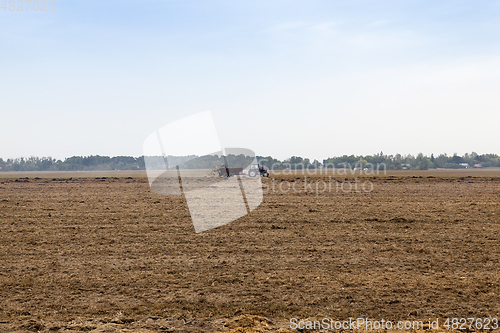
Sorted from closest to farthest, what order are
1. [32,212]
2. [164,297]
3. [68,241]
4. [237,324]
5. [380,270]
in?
[237,324] → [164,297] → [380,270] → [68,241] → [32,212]

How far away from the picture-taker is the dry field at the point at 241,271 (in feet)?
18.4

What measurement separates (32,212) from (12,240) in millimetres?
5890

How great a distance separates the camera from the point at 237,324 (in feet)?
17.0

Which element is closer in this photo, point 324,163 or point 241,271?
point 241,271

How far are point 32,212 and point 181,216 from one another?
6550 millimetres

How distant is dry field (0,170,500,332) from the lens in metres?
5.61

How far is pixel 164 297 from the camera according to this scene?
6277 mm

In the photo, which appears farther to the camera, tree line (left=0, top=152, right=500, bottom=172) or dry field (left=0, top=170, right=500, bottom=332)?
tree line (left=0, top=152, right=500, bottom=172)

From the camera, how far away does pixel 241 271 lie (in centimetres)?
761

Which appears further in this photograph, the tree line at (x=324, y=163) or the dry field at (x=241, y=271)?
the tree line at (x=324, y=163)

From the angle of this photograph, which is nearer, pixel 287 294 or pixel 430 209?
pixel 287 294

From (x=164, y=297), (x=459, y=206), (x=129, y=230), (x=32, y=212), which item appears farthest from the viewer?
(x=459, y=206)

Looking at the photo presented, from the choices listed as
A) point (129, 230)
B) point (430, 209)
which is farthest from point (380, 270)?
point (430, 209)

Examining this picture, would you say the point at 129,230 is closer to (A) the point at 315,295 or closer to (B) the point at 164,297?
(B) the point at 164,297
